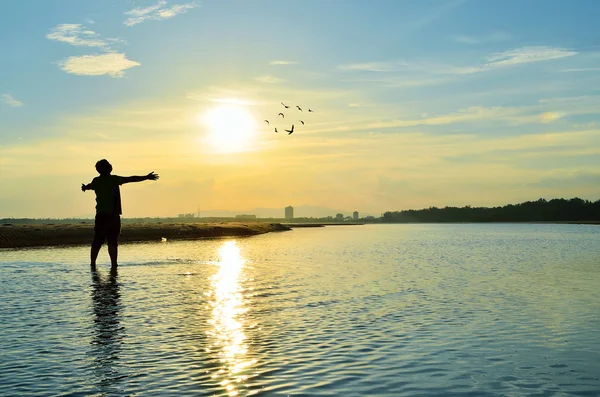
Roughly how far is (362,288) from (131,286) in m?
7.88

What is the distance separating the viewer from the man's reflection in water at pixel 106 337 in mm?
9141

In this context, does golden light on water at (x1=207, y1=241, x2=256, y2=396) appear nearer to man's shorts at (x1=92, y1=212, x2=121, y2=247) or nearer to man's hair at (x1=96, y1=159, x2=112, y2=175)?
man's shorts at (x1=92, y1=212, x2=121, y2=247)

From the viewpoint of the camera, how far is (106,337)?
12.3 m

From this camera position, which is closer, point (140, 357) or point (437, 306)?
point (140, 357)

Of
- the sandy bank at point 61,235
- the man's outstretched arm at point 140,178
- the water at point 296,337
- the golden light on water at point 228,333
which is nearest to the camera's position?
the water at point 296,337

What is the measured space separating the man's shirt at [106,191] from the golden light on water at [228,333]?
672 cm

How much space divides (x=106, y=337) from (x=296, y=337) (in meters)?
3.69

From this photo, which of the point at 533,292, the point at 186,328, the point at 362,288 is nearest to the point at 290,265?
the point at 362,288

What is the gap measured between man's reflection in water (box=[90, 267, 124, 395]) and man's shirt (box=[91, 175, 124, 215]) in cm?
658

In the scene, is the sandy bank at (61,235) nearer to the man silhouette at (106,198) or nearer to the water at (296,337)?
the man silhouette at (106,198)

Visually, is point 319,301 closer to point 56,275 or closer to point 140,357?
point 140,357

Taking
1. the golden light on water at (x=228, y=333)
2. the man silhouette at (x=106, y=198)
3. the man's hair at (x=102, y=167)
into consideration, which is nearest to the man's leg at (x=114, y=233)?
the man silhouette at (x=106, y=198)

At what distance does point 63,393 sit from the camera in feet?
27.5

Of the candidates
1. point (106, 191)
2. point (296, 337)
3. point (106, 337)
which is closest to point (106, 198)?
point (106, 191)
